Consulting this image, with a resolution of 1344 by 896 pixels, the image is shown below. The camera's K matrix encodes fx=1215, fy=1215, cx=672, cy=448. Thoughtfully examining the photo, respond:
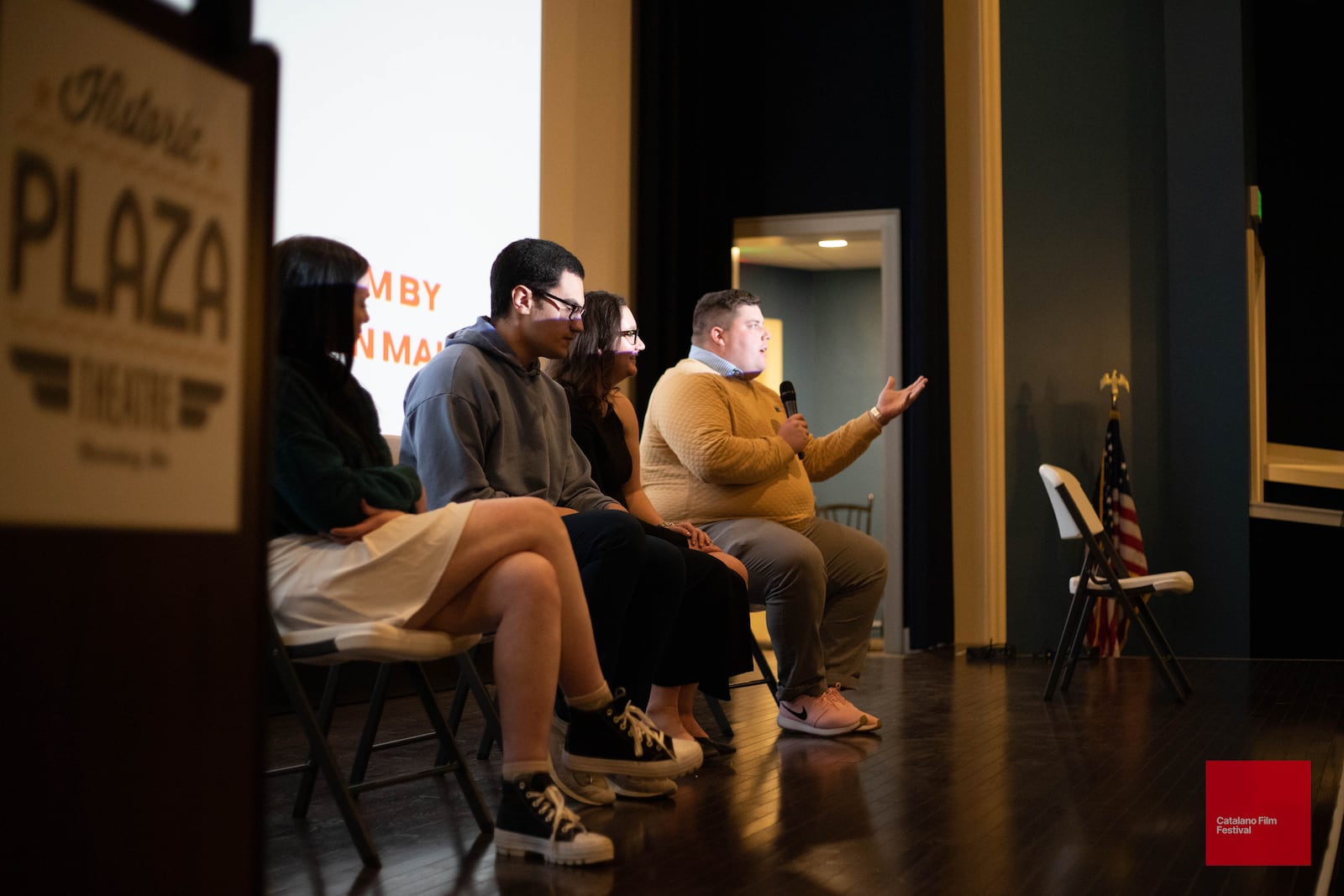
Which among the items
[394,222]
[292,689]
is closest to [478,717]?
[394,222]

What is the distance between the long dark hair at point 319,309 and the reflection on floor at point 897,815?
0.75 meters

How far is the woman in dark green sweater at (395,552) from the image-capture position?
1829 millimetres

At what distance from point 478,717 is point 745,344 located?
1375 mm

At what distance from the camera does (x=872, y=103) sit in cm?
623

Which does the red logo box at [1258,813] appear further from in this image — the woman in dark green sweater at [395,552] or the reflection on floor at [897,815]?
the woman in dark green sweater at [395,552]

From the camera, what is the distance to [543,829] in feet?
6.14

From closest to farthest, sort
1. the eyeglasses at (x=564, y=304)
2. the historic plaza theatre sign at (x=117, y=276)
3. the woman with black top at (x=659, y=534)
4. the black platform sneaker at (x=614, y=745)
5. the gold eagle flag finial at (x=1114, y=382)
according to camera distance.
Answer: the historic plaza theatre sign at (x=117, y=276)
the black platform sneaker at (x=614, y=745)
the eyeglasses at (x=564, y=304)
the woman with black top at (x=659, y=534)
the gold eagle flag finial at (x=1114, y=382)

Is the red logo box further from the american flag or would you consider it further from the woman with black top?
the american flag

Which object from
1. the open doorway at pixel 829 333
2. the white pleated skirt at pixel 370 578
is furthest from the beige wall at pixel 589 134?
the white pleated skirt at pixel 370 578

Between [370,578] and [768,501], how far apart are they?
1.78 metres

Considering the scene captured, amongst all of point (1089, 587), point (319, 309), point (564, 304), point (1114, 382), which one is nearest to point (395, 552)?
point (319, 309)

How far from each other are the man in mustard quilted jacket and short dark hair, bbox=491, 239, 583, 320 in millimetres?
836

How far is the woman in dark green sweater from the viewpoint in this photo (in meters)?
1.83

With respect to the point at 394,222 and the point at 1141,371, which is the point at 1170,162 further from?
the point at 394,222
